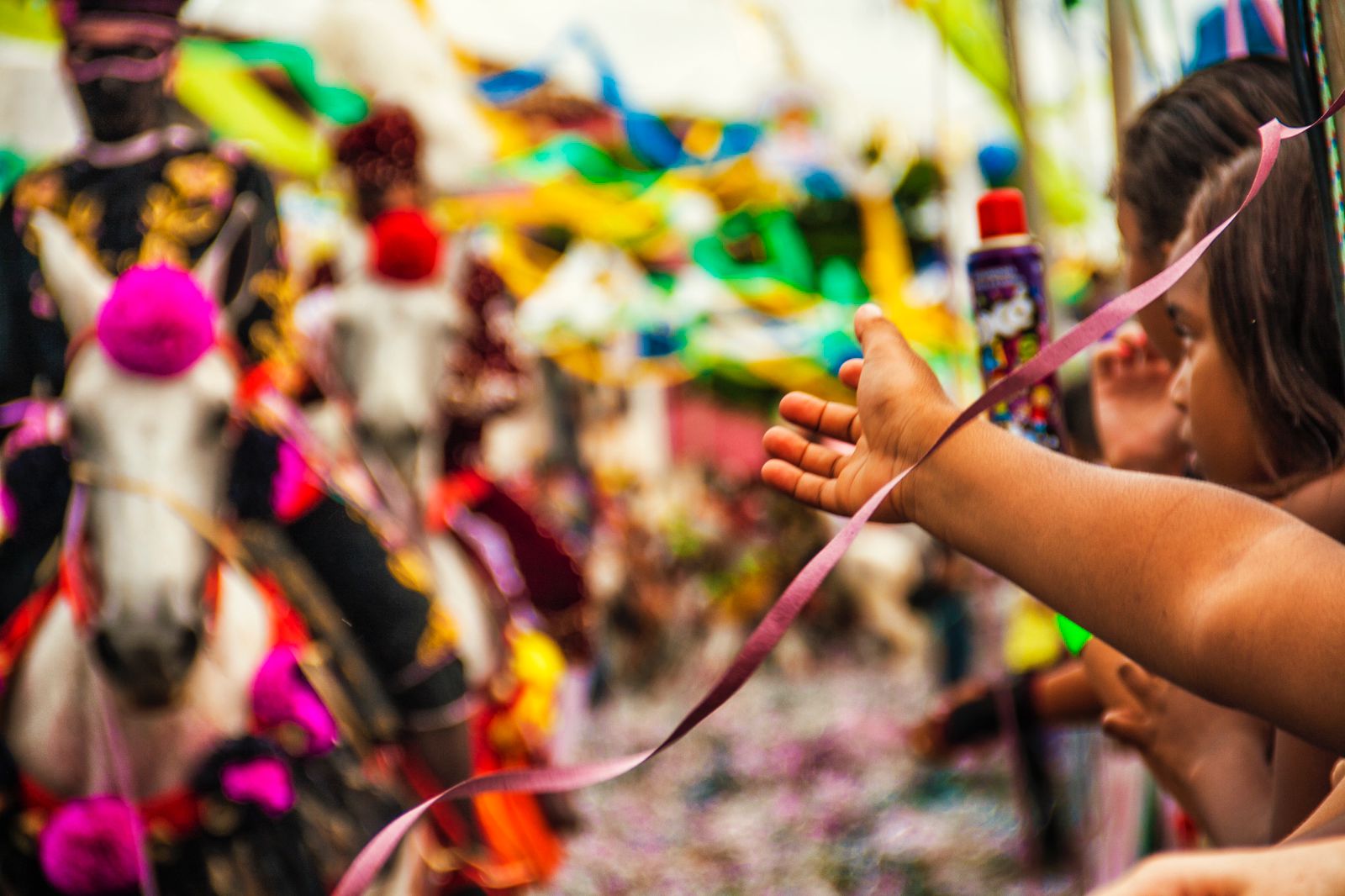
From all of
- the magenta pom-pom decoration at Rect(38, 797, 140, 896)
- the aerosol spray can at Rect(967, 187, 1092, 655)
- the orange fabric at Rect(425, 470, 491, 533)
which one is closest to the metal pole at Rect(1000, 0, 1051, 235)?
the aerosol spray can at Rect(967, 187, 1092, 655)

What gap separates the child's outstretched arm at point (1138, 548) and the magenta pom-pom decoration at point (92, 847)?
3.43 feet

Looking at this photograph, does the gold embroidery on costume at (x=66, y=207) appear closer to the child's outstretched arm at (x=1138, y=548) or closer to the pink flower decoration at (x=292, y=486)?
the pink flower decoration at (x=292, y=486)

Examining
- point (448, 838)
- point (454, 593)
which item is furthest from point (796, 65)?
point (448, 838)

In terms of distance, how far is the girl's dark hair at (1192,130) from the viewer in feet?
3.55

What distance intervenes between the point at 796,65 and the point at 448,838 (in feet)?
16.7

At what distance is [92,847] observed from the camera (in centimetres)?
146

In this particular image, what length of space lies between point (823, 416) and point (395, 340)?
1.85 meters

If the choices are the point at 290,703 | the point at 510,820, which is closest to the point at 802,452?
the point at 290,703

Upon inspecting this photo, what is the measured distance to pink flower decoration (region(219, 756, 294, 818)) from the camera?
1521mm

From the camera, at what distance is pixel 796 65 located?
640cm

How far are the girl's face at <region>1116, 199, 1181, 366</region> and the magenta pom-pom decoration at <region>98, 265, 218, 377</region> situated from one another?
1038mm

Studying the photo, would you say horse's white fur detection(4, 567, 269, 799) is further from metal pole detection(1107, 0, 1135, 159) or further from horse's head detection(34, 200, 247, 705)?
metal pole detection(1107, 0, 1135, 159)

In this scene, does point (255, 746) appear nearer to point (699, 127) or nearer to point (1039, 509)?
point (1039, 509)

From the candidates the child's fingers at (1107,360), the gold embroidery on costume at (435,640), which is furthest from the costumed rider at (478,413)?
the child's fingers at (1107,360)
